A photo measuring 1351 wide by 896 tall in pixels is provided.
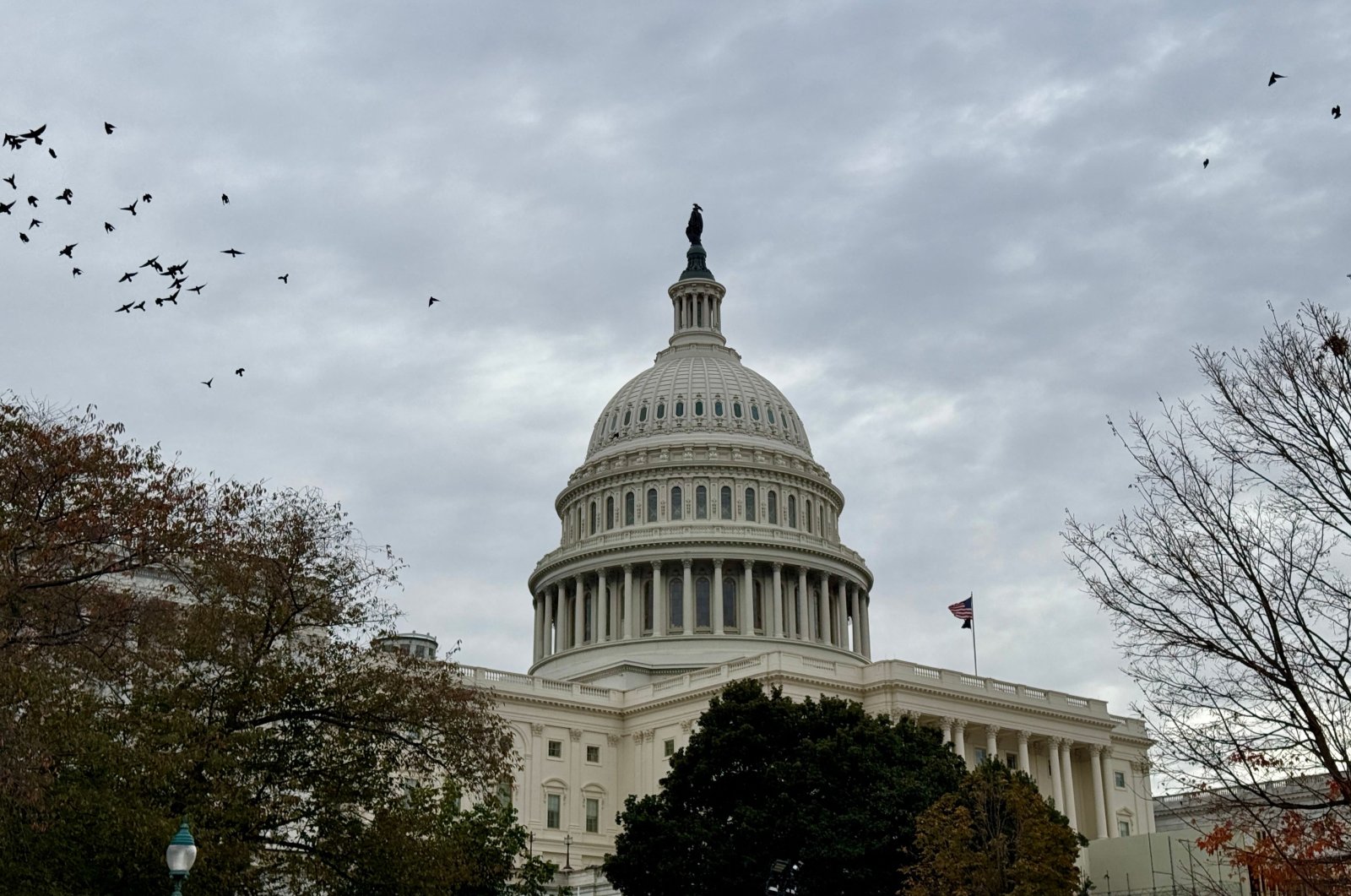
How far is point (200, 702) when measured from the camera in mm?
38719

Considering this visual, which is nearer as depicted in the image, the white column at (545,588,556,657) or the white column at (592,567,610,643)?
the white column at (592,567,610,643)

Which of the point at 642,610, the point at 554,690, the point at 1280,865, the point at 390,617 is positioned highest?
the point at 642,610

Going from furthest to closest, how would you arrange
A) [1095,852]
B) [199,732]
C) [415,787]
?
[1095,852], [415,787], [199,732]

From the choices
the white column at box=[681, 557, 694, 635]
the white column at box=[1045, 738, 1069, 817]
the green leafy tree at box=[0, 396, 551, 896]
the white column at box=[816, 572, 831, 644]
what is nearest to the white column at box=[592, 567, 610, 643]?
the white column at box=[681, 557, 694, 635]

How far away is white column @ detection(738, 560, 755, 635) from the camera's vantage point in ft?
398

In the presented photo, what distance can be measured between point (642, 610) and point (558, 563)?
9344 millimetres

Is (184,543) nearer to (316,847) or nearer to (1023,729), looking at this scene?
(316,847)

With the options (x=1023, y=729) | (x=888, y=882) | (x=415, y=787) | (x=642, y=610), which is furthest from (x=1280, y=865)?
(x=642, y=610)

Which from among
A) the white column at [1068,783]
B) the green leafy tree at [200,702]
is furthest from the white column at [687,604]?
the green leafy tree at [200,702]

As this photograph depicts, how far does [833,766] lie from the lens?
2351 inches

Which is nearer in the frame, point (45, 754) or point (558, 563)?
point (45, 754)

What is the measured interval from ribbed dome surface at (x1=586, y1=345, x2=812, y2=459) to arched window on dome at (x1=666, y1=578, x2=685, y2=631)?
14425 mm

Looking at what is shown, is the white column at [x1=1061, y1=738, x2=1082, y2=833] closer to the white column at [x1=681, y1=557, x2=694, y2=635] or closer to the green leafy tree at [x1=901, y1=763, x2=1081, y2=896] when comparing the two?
the white column at [x1=681, y1=557, x2=694, y2=635]

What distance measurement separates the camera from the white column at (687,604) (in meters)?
120
